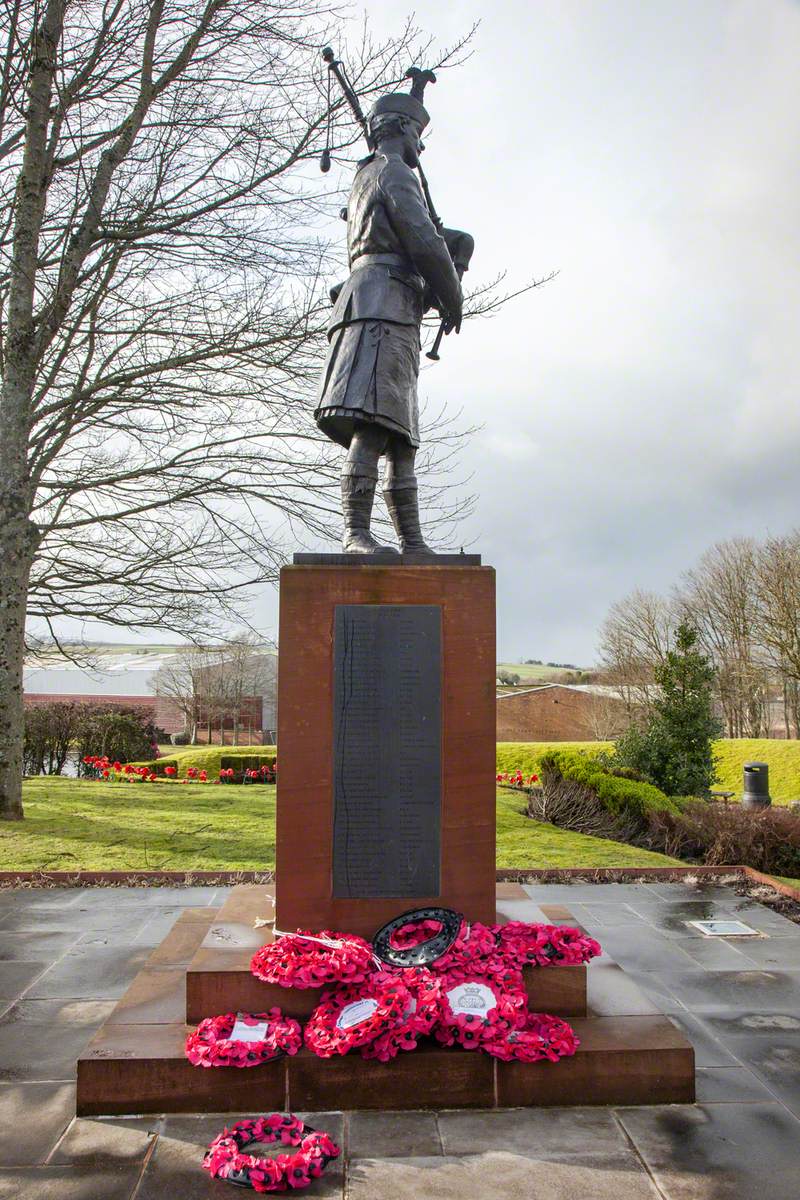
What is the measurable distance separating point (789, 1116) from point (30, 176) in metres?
10.6

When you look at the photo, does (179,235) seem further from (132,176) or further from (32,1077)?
(32,1077)

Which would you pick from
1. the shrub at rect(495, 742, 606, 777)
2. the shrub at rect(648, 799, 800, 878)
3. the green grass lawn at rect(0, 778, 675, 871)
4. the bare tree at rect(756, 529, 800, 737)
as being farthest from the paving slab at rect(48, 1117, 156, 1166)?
the bare tree at rect(756, 529, 800, 737)

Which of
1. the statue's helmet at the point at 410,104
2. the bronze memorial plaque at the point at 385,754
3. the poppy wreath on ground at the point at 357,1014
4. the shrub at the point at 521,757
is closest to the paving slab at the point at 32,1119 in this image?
the poppy wreath on ground at the point at 357,1014

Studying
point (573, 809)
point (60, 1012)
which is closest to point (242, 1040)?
point (60, 1012)

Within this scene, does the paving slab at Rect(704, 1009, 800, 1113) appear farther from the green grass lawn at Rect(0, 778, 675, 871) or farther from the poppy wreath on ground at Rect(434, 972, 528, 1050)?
the green grass lawn at Rect(0, 778, 675, 871)

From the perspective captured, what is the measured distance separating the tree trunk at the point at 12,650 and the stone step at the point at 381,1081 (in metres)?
7.53

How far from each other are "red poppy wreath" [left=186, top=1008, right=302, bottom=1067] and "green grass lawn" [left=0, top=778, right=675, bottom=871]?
4334 mm

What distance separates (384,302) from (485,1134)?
369 centimetres

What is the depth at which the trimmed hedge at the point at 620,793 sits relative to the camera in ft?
34.8

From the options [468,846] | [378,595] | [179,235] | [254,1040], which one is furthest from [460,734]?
[179,235]

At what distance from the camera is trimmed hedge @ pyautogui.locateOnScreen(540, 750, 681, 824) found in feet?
34.8

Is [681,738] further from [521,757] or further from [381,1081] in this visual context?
[381,1081]

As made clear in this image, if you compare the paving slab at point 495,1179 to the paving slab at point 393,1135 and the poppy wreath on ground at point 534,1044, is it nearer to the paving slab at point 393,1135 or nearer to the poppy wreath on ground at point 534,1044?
the paving slab at point 393,1135

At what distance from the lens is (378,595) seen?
3.94m
